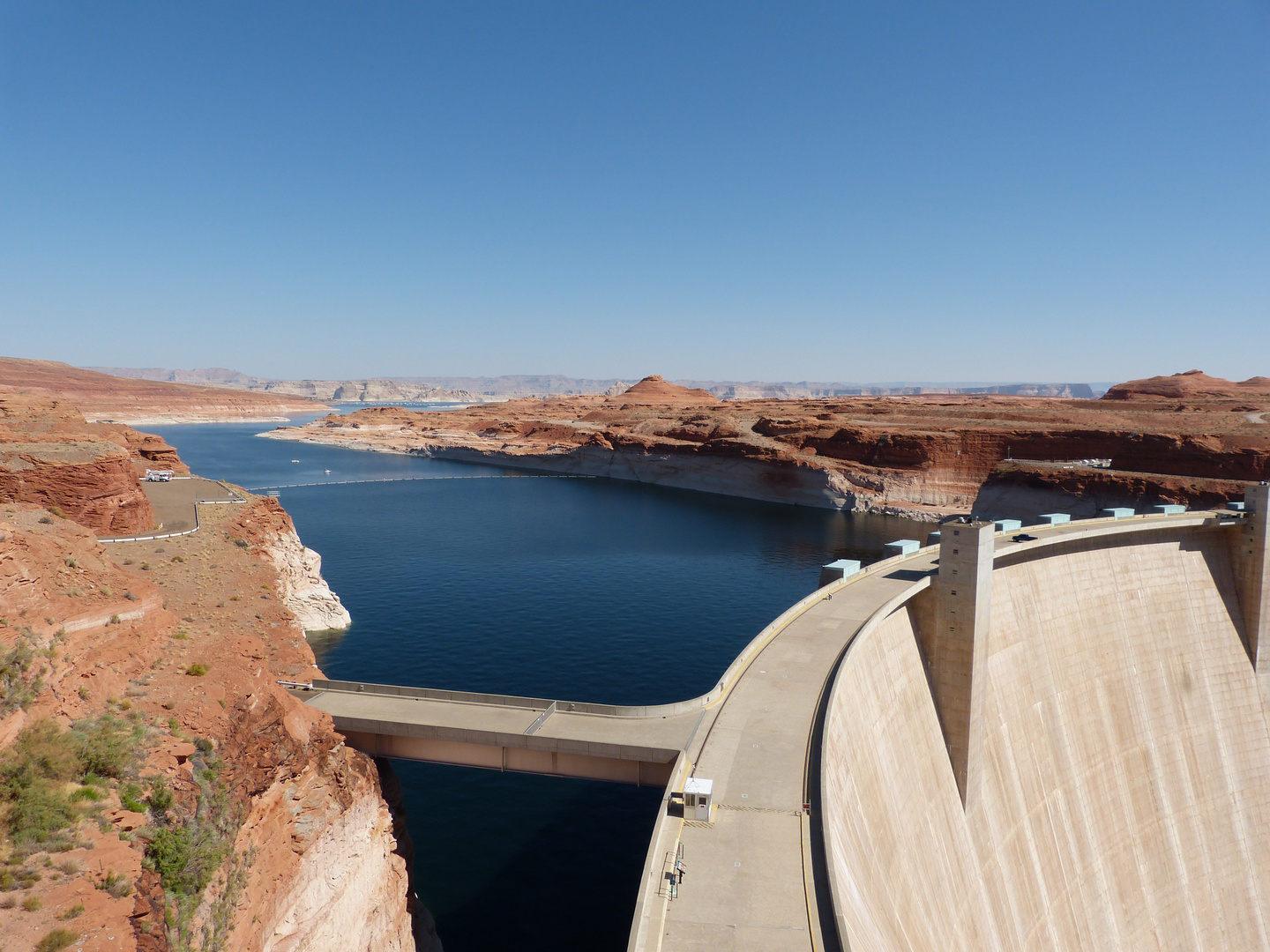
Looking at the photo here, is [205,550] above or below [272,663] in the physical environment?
above

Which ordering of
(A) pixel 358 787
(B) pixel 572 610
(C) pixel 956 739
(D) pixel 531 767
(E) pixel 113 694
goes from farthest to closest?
(B) pixel 572 610, (C) pixel 956 739, (D) pixel 531 767, (A) pixel 358 787, (E) pixel 113 694

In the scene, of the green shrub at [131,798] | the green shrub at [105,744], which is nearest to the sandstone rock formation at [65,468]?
the green shrub at [105,744]

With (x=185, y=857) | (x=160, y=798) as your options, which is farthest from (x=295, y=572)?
(x=185, y=857)

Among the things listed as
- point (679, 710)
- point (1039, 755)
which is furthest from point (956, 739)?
point (679, 710)

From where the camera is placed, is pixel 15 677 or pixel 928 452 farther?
pixel 928 452

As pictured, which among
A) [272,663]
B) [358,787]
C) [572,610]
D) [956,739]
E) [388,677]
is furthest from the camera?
[572,610]

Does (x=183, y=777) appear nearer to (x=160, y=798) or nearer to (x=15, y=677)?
(x=160, y=798)

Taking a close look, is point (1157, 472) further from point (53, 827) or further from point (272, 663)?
point (53, 827)
